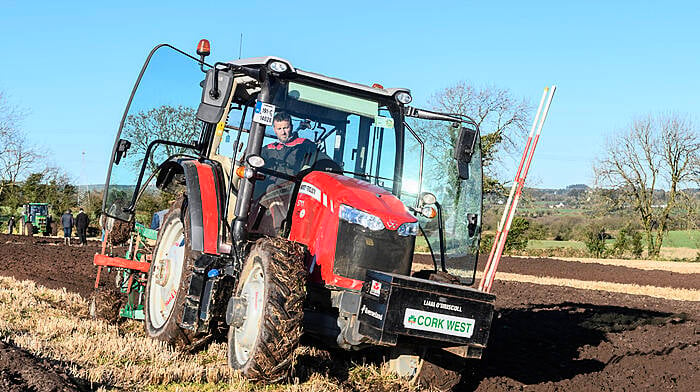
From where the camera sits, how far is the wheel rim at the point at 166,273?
7133mm

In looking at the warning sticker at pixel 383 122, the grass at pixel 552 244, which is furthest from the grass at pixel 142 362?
the grass at pixel 552 244

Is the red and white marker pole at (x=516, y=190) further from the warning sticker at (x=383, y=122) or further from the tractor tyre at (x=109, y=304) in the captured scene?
the tractor tyre at (x=109, y=304)

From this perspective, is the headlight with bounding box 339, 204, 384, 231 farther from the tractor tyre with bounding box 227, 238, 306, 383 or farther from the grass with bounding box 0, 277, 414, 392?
the grass with bounding box 0, 277, 414, 392

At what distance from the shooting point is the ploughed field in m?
5.33

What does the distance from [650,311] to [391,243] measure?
28.2 feet

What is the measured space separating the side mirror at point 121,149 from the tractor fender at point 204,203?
2.03 feet

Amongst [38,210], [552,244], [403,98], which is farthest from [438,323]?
[552,244]

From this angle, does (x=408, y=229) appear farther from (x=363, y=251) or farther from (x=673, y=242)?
(x=673, y=242)

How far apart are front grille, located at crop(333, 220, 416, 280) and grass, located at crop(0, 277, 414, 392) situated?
35.0 inches

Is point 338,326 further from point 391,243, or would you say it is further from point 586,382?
point 586,382

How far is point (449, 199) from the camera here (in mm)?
6430

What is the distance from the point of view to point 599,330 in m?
10.0

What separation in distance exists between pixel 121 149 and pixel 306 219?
2.23 meters

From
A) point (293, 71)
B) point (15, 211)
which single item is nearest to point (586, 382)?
point (293, 71)
